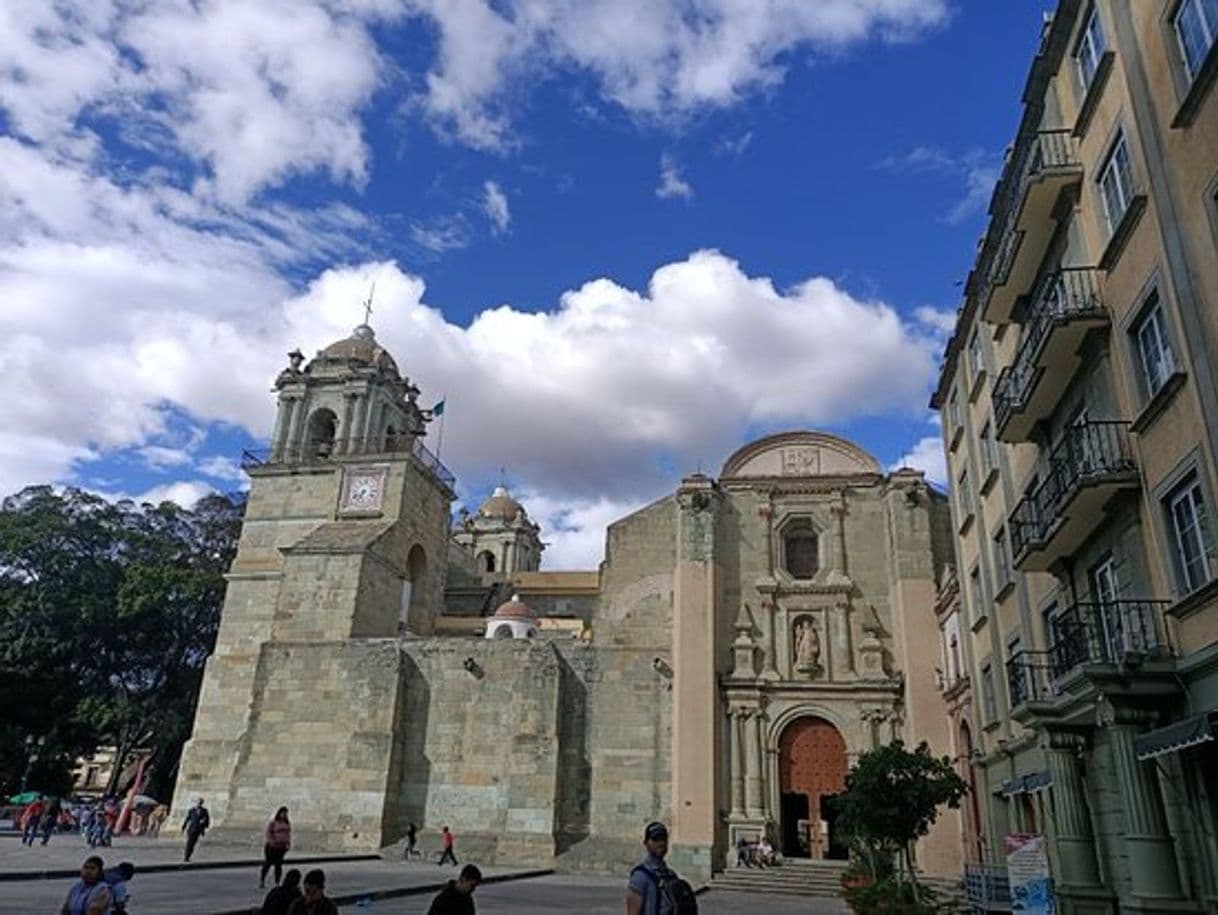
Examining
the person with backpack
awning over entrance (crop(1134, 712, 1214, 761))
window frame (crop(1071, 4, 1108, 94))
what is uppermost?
A: window frame (crop(1071, 4, 1108, 94))

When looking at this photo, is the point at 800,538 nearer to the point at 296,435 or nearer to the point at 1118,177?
the point at 1118,177

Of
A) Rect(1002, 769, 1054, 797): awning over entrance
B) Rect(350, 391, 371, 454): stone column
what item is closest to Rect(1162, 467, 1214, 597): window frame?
Rect(1002, 769, 1054, 797): awning over entrance

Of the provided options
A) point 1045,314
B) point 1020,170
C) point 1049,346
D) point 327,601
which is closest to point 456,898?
point 1049,346

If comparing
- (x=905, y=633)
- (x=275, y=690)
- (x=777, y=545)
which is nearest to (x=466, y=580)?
(x=275, y=690)

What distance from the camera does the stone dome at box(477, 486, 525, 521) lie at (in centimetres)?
6794

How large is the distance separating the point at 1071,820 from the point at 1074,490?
4.59 metres

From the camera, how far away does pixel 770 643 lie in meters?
27.2

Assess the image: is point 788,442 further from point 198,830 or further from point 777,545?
point 198,830

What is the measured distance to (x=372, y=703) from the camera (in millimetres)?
28062

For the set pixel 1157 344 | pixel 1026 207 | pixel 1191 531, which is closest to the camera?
pixel 1191 531

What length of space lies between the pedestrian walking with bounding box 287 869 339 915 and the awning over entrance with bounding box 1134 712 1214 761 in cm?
798

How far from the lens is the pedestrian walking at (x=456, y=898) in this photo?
6410 millimetres

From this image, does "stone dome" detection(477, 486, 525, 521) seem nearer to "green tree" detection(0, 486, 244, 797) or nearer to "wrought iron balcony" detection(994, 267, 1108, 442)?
"green tree" detection(0, 486, 244, 797)

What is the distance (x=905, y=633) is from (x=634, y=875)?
2227 cm
